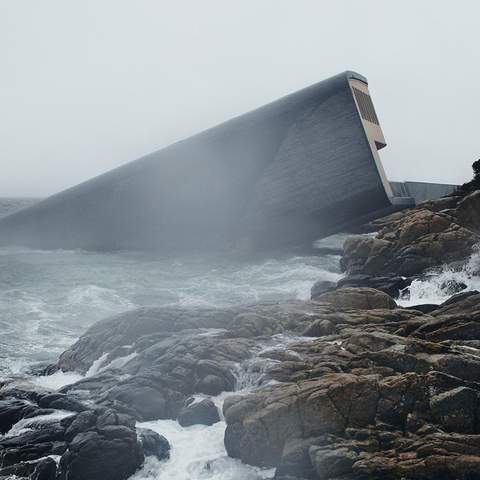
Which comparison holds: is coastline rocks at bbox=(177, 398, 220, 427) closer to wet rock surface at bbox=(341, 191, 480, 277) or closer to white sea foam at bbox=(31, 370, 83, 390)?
white sea foam at bbox=(31, 370, 83, 390)

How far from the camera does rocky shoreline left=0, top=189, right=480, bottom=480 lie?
33.6 ft

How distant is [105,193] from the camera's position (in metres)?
40.0

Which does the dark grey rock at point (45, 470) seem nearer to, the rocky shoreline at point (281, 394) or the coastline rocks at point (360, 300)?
the rocky shoreline at point (281, 394)

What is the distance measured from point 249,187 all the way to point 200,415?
23695 mm

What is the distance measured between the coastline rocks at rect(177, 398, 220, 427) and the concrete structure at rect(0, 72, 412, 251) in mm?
21891

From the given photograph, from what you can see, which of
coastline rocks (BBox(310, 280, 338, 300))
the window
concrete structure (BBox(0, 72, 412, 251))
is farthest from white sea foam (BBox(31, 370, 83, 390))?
the window

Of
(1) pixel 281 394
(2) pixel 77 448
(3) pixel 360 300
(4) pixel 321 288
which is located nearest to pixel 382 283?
(4) pixel 321 288

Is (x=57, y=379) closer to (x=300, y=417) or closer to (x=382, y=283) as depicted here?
(x=300, y=417)

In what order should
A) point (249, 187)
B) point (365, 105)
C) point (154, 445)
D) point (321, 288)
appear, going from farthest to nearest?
point (249, 187), point (365, 105), point (321, 288), point (154, 445)

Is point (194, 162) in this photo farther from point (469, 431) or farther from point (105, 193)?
point (469, 431)

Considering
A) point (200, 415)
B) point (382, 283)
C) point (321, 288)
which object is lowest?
point (200, 415)

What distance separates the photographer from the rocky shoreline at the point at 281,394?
10.2 metres

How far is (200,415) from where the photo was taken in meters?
12.8

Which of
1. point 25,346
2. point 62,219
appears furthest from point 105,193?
point 25,346
